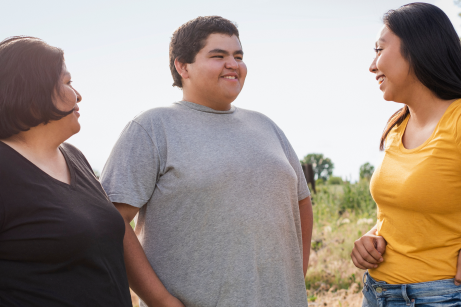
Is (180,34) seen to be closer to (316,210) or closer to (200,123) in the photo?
(200,123)

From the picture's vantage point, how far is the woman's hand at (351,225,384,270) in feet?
6.69

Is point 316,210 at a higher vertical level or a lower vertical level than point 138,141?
lower

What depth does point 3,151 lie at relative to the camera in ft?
5.11

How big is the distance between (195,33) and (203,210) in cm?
102

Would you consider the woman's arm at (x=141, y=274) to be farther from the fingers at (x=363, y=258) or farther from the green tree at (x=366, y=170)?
the green tree at (x=366, y=170)

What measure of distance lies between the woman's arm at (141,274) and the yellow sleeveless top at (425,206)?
3.49ft

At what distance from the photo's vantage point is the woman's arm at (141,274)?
198 centimetres

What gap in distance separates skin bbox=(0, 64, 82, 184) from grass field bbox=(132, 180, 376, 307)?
308 centimetres

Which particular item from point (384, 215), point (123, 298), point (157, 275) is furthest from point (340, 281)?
point (123, 298)

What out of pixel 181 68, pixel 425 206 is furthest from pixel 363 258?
pixel 181 68

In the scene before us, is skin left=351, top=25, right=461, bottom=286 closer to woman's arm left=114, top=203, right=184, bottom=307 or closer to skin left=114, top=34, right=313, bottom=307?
skin left=114, top=34, right=313, bottom=307

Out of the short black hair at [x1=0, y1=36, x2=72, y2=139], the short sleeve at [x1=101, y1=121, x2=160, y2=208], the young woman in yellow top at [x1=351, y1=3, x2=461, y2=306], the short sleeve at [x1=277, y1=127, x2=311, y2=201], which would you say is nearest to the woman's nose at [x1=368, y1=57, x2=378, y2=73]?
the young woman in yellow top at [x1=351, y1=3, x2=461, y2=306]

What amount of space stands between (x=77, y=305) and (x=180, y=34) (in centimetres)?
156

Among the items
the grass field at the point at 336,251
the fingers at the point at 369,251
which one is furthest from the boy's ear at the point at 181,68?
the grass field at the point at 336,251
